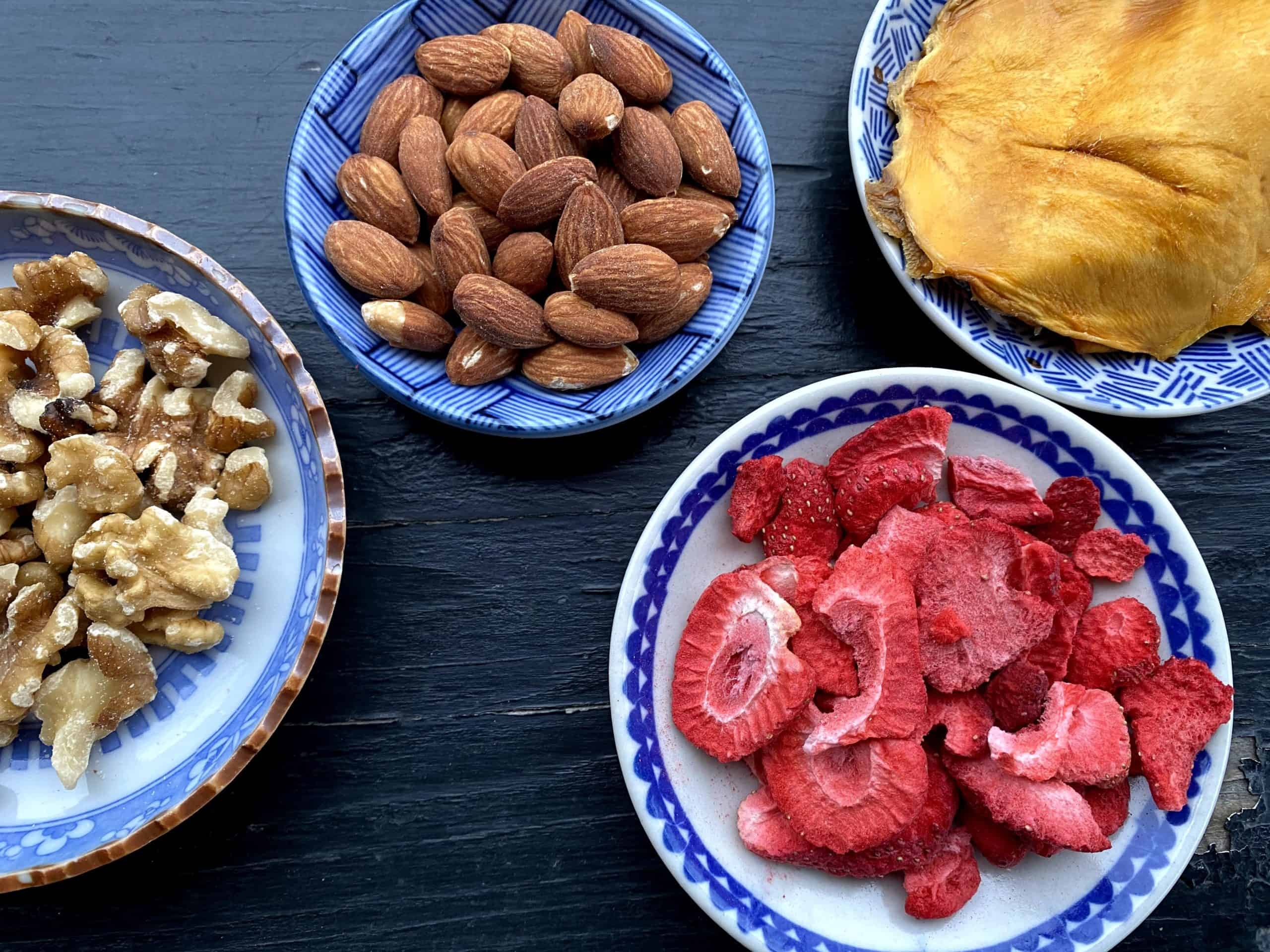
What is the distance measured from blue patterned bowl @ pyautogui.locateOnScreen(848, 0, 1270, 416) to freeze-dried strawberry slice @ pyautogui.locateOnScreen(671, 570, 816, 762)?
395 millimetres

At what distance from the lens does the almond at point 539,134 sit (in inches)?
39.0

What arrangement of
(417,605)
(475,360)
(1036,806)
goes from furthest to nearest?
(417,605)
(475,360)
(1036,806)

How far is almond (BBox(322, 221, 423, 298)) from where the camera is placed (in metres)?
0.96

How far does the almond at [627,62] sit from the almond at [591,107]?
2 cm

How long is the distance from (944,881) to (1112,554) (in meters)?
0.39

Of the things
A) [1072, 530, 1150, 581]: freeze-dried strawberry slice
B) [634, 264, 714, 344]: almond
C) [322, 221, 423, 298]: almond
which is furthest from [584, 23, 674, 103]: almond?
[1072, 530, 1150, 581]: freeze-dried strawberry slice

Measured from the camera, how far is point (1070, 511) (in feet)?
3.16

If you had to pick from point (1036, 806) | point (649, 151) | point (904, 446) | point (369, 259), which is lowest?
point (1036, 806)

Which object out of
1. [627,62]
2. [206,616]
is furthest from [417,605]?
[627,62]

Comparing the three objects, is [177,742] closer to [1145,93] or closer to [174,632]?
[174,632]

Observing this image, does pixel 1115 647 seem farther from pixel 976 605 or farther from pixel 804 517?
pixel 804 517

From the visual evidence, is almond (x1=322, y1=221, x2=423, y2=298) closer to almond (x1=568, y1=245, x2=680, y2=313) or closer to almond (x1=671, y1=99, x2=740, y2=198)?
almond (x1=568, y1=245, x2=680, y2=313)

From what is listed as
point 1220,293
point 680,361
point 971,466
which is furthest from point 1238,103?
point 680,361

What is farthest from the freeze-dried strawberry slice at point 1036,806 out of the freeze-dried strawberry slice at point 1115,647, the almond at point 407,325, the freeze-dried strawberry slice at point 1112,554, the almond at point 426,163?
the almond at point 426,163
